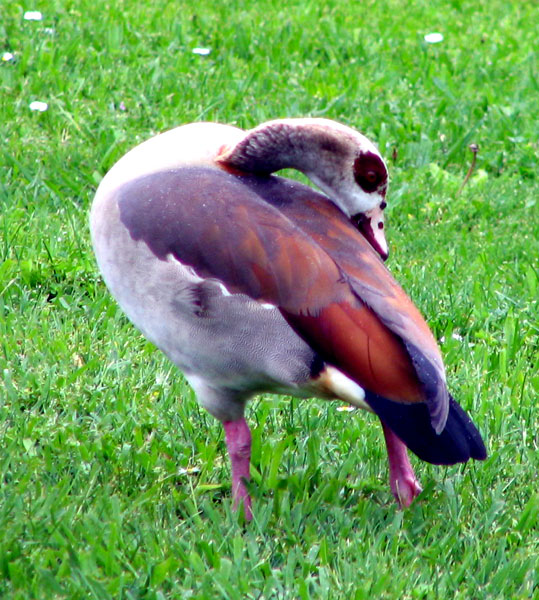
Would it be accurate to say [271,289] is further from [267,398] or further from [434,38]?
[434,38]

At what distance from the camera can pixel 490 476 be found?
3787mm

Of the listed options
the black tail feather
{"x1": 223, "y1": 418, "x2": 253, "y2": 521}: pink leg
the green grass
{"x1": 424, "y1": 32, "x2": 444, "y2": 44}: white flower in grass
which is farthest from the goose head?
{"x1": 424, "y1": 32, "x2": 444, "y2": 44}: white flower in grass

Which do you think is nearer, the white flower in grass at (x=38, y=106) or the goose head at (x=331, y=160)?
the goose head at (x=331, y=160)

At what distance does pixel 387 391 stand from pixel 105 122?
371 cm

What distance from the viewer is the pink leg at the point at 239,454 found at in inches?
140

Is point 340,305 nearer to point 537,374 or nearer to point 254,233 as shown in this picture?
point 254,233

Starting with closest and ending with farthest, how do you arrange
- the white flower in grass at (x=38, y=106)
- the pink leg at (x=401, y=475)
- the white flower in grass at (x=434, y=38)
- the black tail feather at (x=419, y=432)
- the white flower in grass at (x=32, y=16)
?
the black tail feather at (x=419, y=432) → the pink leg at (x=401, y=475) → the white flower in grass at (x=38, y=106) → the white flower in grass at (x=32, y=16) → the white flower in grass at (x=434, y=38)

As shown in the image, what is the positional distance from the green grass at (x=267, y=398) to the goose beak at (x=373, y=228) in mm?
796

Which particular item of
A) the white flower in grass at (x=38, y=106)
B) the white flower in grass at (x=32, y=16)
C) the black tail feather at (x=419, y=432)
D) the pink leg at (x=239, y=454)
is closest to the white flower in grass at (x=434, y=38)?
the white flower in grass at (x=32, y=16)

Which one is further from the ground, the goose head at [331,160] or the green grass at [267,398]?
the goose head at [331,160]

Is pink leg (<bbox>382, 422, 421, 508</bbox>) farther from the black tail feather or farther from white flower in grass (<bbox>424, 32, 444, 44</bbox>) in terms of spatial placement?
white flower in grass (<bbox>424, 32, 444, 44</bbox>)

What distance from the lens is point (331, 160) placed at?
358 centimetres

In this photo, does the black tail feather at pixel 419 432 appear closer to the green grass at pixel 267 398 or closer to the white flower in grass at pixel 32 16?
the green grass at pixel 267 398

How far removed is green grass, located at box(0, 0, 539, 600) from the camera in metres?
3.23
